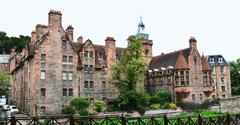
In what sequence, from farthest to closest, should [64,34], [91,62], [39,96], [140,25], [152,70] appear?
[140,25]
[152,70]
[91,62]
[64,34]
[39,96]

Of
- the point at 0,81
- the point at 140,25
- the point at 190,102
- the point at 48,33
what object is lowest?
the point at 190,102

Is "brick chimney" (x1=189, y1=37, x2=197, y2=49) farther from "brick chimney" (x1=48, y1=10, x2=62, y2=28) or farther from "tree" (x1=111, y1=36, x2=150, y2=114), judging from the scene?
"brick chimney" (x1=48, y1=10, x2=62, y2=28)

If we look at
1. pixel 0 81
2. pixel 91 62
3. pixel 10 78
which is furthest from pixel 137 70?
pixel 10 78

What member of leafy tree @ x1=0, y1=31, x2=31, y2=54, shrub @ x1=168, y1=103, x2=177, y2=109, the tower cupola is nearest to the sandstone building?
shrub @ x1=168, y1=103, x2=177, y2=109

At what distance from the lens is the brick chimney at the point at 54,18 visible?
147 feet

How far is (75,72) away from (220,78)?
42170 mm

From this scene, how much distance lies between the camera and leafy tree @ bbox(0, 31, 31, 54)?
92000 millimetres

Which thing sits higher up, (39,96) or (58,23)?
(58,23)

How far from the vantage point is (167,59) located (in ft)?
191

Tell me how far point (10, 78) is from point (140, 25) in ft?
104

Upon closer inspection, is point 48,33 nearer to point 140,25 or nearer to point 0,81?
point 0,81

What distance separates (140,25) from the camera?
70.9 metres

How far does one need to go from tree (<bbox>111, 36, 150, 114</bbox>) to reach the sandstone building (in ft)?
15.3

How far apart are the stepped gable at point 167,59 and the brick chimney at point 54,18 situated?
22.3 meters
